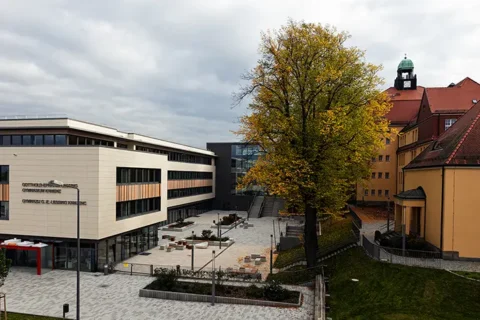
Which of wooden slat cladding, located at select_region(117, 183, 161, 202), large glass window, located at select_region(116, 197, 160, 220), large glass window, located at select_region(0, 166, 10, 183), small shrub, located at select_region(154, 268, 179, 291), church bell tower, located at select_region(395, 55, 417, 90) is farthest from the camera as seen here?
church bell tower, located at select_region(395, 55, 417, 90)

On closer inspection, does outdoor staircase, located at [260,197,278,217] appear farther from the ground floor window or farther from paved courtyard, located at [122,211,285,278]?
the ground floor window

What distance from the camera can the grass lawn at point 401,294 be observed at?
55.0 feet

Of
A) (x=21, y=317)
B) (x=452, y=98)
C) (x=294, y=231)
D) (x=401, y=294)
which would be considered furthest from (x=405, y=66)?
(x=21, y=317)

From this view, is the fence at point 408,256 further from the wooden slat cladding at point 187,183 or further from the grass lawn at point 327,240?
the wooden slat cladding at point 187,183

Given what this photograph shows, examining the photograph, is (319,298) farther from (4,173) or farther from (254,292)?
(4,173)

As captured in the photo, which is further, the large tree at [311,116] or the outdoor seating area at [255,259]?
the outdoor seating area at [255,259]

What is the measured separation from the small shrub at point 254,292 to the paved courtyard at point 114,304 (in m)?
1.04

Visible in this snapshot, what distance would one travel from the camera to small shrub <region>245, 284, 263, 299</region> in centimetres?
2123

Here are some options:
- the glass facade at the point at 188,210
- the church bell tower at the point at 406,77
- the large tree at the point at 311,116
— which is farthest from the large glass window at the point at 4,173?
the church bell tower at the point at 406,77

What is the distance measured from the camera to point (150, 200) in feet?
119

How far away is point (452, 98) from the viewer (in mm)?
36625

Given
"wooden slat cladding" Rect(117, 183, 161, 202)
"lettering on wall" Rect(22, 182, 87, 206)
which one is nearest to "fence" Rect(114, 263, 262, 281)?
"wooden slat cladding" Rect(117, 183, 161, 202)

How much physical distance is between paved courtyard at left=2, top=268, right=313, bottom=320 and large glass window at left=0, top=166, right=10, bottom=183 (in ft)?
27.8

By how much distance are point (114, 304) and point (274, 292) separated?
9.56 metres
